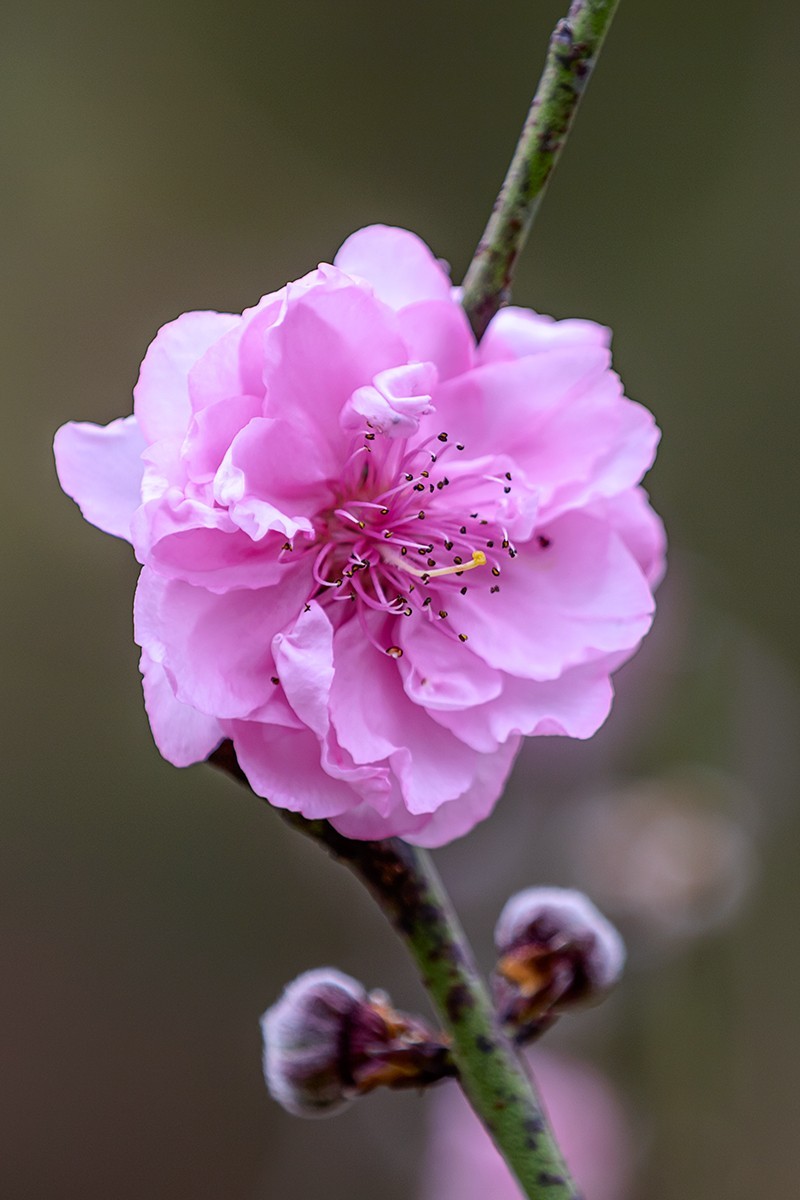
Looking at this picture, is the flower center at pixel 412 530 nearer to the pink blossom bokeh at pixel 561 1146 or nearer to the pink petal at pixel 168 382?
the pink petal at pixel 168 382

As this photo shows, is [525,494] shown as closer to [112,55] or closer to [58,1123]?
[58,1123]

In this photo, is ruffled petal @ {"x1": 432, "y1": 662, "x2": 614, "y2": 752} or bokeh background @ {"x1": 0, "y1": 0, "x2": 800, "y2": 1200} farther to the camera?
bokeh background @ {"x1": 0, "y1": 0, "x2": 800, "y2": 1200}

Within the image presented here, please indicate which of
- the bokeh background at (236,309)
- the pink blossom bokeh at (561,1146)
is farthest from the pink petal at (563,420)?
the bokeh background at (236,309)

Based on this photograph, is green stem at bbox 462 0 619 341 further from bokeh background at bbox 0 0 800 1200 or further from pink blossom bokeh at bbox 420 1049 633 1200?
bokeh background at bbox 0 0 800 1200

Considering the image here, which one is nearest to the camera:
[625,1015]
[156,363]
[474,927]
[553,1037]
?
[156,363]

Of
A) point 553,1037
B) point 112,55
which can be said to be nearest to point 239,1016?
point 553,1037

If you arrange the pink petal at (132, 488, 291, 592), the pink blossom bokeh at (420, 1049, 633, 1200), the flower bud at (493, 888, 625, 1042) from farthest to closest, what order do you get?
the pink blossom bokeh at (420, 1049, 633, 1200), the flower bud at (493, 888, 625, 1042), the pink petal at (132, 488, 291, 592)

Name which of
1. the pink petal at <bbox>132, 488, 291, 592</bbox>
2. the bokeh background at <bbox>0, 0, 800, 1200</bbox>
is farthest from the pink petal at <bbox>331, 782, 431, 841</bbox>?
the bokeh background at <bbox>0, 0, 800, 1200</bbox>
